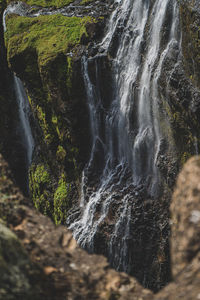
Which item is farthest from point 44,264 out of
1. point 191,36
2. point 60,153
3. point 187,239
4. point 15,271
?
point 60,153

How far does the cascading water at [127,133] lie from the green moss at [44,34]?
3.59 feet

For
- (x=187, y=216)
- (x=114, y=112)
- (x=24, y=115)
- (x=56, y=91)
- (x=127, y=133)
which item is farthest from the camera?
(x=24, y=115)

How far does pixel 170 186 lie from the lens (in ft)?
27.9

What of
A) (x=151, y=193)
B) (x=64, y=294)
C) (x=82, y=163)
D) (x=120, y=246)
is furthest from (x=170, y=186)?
(x=64, y=294)

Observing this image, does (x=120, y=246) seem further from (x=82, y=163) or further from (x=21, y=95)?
(x=21, y=95)

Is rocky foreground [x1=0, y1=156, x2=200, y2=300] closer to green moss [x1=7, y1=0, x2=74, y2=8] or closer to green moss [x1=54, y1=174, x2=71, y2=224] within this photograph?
green moss [x1=54, y1=174, x2=71, y2=224]

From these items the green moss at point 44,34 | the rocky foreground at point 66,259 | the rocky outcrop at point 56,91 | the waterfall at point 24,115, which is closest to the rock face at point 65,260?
the rocky foreground at point 66,259

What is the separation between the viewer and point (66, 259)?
3641mm

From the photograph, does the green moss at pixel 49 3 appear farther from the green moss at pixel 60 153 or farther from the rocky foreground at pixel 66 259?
the rocky foreground at pixel 66 259

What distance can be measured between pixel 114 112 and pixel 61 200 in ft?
12.1

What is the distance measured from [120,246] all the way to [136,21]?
6.62m

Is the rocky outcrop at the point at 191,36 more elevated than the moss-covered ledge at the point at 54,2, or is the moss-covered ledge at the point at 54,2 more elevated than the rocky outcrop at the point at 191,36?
the moss-covered ledge at the point at 54,2

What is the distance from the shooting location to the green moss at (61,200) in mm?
11102

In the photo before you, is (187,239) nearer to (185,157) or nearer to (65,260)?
(65,260)
